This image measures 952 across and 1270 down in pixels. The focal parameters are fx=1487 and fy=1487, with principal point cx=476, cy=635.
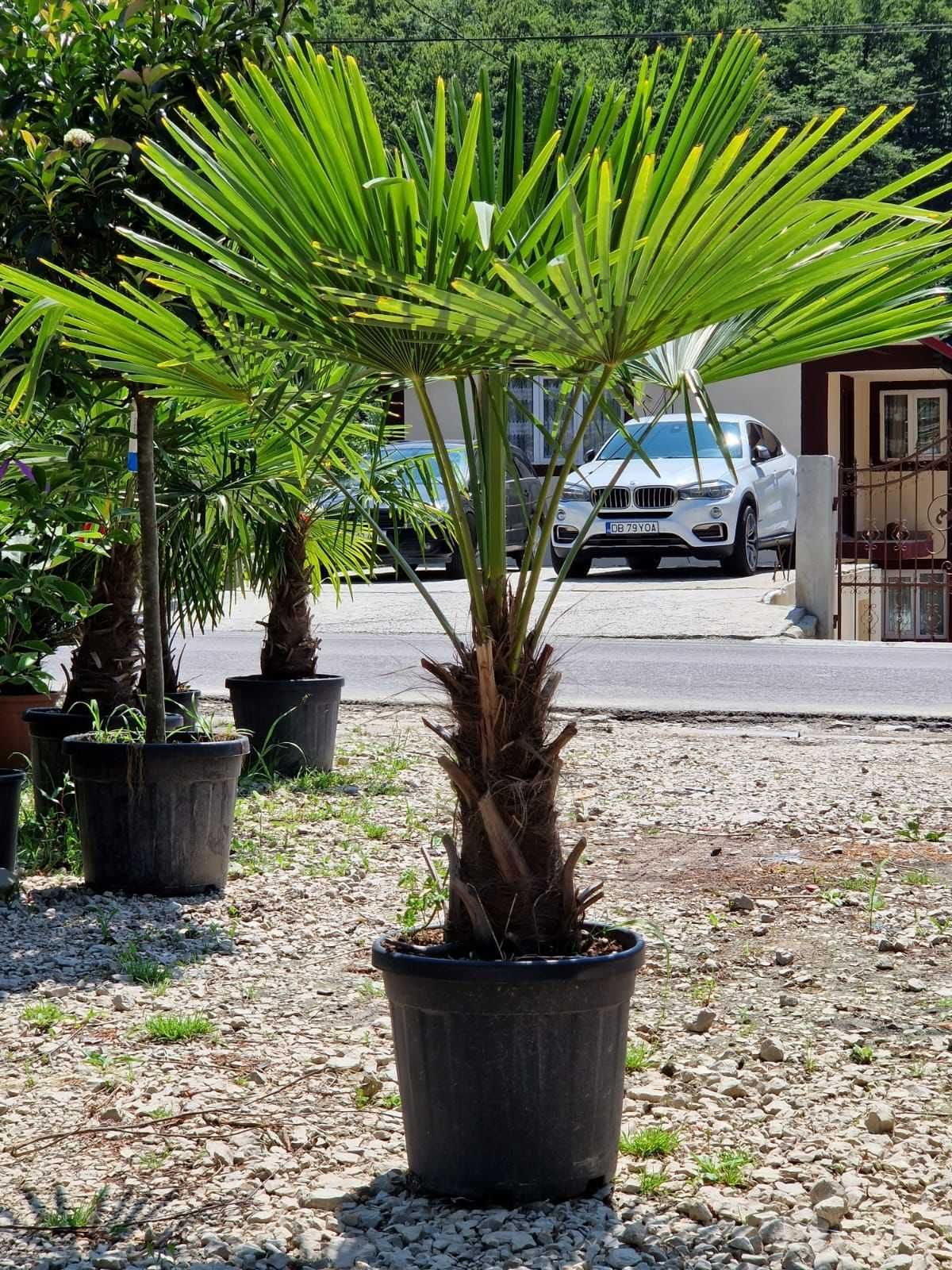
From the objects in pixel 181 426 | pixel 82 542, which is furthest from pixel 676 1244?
pixel 181 426

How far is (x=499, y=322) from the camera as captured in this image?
2352mm

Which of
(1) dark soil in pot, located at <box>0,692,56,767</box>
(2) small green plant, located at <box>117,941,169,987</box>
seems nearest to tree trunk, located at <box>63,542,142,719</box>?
(1) dark soil in pot, located at <box>0,692,56,767</box>

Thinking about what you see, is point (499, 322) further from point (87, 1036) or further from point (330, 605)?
point (330, 605)

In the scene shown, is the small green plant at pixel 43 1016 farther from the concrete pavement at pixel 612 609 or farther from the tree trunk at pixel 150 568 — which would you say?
the concrete pavement at pixel 612 609

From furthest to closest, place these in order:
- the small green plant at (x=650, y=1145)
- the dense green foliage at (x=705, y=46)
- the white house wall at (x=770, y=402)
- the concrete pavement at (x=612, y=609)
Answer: the dense green foliage at (x=705, y=46)
the white house wall at (x=770, y=402)
the concrete pavement at (x=612, y=609)
the small green plant at (x=650, y=1145)

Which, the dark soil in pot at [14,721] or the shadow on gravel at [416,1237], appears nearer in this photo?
the shadow on gravel at [416,1237]

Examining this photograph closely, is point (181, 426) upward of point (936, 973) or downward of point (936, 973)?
upward

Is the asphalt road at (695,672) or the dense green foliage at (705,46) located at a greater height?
the dense green foliage at (705,46)

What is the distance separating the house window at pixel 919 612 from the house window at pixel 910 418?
22.6 feet

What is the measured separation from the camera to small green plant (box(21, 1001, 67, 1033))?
12.6 feet

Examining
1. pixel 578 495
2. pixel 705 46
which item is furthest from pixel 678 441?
pixel 705 46

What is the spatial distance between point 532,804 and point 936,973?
199cm

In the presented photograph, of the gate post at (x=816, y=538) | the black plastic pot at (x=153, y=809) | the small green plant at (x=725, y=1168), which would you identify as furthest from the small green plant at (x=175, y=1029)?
the gate post at (x=816, y=538)

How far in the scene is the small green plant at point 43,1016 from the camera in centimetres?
383
